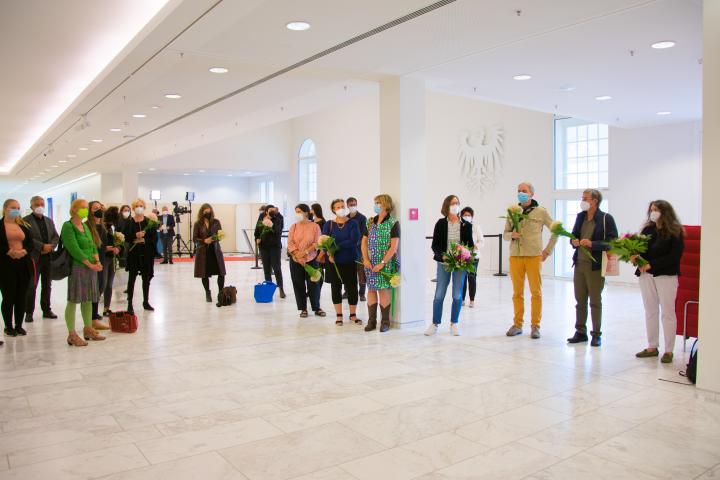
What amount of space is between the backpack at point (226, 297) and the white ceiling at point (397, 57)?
2.81 metres

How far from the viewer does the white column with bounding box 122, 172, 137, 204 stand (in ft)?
61.0

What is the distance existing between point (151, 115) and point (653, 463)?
9.05 m

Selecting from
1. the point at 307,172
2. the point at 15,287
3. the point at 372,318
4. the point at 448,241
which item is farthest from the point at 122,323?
the point at 307,172

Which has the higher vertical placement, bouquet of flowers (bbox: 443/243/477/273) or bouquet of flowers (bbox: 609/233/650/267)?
bouquet of flowers (bbox: 609/233/650/267)

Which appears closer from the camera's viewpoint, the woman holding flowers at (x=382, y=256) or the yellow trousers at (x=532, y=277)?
the yellow trousers at (x=532, y=277)

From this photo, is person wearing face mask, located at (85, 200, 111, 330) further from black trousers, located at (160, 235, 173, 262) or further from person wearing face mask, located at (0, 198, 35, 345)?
black trousers, located at (160, 235, 173, 262)

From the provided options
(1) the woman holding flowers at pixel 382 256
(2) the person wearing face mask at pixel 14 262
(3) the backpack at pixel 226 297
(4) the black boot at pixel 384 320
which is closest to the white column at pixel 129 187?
(3) the backpack at pixel 226 297

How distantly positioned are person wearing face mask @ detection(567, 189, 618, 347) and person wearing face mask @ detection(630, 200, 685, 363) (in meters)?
0.51

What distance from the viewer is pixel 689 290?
5348mm

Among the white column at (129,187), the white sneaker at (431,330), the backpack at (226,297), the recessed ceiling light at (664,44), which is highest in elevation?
the recessed ceiling light at (664,44)

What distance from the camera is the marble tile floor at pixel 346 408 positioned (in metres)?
3.35

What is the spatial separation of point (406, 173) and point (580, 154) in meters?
6.40

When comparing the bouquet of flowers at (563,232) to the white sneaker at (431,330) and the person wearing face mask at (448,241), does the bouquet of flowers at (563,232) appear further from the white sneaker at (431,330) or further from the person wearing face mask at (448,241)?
the white sneaker at (431,330)

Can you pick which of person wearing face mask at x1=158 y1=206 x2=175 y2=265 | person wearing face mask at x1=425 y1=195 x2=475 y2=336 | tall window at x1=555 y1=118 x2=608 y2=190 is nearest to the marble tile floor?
person wearing face mask at x1=425 y1=195 x2=475 y2=336
